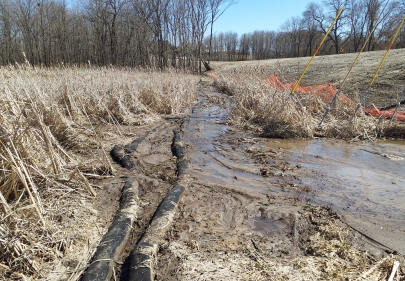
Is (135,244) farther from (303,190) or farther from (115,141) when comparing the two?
(115,141)

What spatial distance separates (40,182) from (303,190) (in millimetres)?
2732

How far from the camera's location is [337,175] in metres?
3.65

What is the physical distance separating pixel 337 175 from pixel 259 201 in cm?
148

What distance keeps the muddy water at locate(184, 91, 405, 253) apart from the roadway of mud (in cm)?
1

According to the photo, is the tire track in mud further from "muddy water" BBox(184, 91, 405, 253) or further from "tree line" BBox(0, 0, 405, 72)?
"tree line" BBox(0, 0, 405, 72)

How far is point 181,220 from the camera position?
2406mm

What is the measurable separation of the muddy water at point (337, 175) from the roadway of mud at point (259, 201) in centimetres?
1

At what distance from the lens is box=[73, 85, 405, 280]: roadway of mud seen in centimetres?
194

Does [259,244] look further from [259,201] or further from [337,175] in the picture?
[337,175]

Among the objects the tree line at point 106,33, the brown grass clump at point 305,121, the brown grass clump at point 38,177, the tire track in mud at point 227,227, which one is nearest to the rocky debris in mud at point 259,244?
the tire track in mud at point 227,227

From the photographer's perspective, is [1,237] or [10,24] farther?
[10,24]

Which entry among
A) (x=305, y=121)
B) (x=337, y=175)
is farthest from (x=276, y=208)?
(x=305, y=121)

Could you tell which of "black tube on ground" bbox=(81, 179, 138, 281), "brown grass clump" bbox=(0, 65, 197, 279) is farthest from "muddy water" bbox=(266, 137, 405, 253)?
"brown grass clump" bbox=(0, 65, 197, 279)

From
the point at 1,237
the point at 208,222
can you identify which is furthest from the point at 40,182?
the point at 208,222
